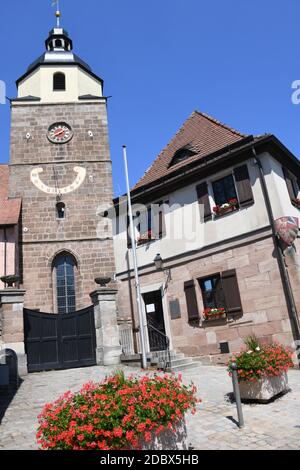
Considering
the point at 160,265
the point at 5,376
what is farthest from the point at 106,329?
the point at 5,376

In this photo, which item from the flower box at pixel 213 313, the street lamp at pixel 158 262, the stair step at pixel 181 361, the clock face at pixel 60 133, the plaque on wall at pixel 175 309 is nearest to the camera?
the stair step at pixel 181 361

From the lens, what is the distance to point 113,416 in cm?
394

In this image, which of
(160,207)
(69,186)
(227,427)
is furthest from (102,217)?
(227,427)

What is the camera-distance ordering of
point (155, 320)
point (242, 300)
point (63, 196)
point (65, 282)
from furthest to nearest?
point (63, 196) → point (65, 282) → point (155, 320) → point (242, 300)

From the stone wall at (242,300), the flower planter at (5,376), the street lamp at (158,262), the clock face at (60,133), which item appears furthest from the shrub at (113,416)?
the clock face at (60,133)

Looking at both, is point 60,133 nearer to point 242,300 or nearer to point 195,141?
point 195,141

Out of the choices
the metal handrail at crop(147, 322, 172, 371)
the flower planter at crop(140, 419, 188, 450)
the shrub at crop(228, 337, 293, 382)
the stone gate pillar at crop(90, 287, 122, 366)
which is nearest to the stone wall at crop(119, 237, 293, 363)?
the metal handrail at crop(147, 322, 172, 371)

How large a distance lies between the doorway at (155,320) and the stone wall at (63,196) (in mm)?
3315

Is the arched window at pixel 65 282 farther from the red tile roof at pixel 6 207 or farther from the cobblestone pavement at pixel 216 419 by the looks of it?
the cobblestone pavement at pixel 216 419

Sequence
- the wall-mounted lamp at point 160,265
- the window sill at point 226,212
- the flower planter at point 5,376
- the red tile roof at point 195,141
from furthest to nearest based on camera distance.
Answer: the red tile roof at point 195,141 < the wall-mounted lamp at point 160,265 < the window sill at point 226,212 < the flower planter at point 5,376

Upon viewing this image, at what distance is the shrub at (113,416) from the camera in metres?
3.73

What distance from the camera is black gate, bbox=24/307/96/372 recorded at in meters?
12.6

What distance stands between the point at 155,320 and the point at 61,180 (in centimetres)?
914
